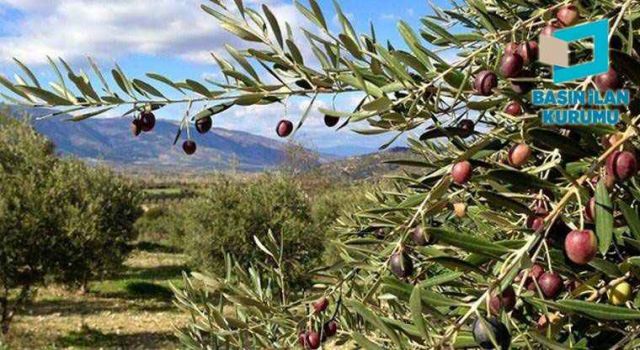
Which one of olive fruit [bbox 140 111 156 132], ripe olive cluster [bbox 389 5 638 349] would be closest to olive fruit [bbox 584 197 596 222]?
ripe olive cluster [bbox 389 5 638 349]

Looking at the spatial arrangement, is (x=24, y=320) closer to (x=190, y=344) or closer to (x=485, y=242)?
(x=190, y=344)

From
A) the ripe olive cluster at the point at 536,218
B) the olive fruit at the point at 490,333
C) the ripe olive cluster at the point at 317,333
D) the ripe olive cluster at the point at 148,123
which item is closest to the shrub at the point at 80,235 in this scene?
the ripe olive cluster at the point at 148,123

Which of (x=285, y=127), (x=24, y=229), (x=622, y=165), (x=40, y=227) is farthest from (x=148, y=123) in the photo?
(x=40, y=227)

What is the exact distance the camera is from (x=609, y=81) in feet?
3.23

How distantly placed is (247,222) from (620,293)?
69.3 ft

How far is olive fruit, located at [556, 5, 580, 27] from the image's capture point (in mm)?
1199

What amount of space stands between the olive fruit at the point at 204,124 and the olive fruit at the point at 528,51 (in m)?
0.77

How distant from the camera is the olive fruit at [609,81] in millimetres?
982

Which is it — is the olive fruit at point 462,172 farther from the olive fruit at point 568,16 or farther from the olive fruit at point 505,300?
the olive fruit at point 568,16

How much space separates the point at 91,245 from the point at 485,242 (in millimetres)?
18613

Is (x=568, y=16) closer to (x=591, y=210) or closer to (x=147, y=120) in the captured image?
(x=591, y=210)

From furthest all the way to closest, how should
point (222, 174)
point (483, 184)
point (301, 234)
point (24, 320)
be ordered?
point (222, 174) < point (301, 234) < point (24, 320) < point (483, 184)

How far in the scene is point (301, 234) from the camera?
21.3m

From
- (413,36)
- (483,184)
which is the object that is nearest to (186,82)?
(413,36)
